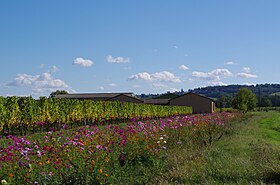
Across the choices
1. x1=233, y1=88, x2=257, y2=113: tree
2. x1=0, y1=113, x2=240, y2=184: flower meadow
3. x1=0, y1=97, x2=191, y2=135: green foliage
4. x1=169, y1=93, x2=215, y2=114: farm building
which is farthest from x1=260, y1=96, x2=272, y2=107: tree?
x1=0, y1=113, x2=240, y2=184: flower meadow

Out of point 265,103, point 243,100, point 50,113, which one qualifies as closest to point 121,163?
point 50,113

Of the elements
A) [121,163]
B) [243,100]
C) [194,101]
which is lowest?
[121,163]

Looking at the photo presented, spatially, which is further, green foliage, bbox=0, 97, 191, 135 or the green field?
green foliage, bbox=0, 97, 191, 135

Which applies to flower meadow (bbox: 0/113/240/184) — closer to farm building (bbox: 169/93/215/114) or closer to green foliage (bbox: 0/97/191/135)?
green foliage (bbox: 0/97/191/135)

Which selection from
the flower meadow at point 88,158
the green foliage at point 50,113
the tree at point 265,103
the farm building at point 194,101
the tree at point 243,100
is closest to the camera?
the flower meadow at point 88,158

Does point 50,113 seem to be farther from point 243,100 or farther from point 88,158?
point 243,100

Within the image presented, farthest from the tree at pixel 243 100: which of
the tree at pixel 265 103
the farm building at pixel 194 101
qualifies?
the tree at pixel 265 103

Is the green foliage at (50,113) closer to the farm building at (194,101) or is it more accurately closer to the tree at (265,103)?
the farm building at (194,101)

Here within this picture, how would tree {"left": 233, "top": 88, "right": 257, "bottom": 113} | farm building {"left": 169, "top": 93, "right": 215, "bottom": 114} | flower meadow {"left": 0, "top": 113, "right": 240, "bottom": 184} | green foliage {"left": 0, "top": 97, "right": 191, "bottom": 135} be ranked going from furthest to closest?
tree {"left": 233, "top": 88, "right": 257, "bottom": 113}, farm building {"left": 169, "top": 93, "right": 215, "bottom": 114}, green foliage {"left": 0, "top": 97, "right": 191, "bottom": 135}, flower meadow {"left": 0, "top": 113, "right": 240, "bottom": 184}

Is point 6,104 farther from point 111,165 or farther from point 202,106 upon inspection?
point 202,106

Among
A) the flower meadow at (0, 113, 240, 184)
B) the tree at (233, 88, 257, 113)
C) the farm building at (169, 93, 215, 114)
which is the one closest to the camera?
the flower meadow at (0, 113, 240, 184)

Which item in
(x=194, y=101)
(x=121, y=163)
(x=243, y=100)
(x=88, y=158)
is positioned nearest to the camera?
(x=88, y=158)

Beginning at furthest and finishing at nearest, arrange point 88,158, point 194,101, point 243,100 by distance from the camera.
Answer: point 243,100 → point 194,101 → point 88,158

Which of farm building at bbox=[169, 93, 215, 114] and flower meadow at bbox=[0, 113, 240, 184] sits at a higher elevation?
farm building at bbox=[169, 93, 215, 114]
